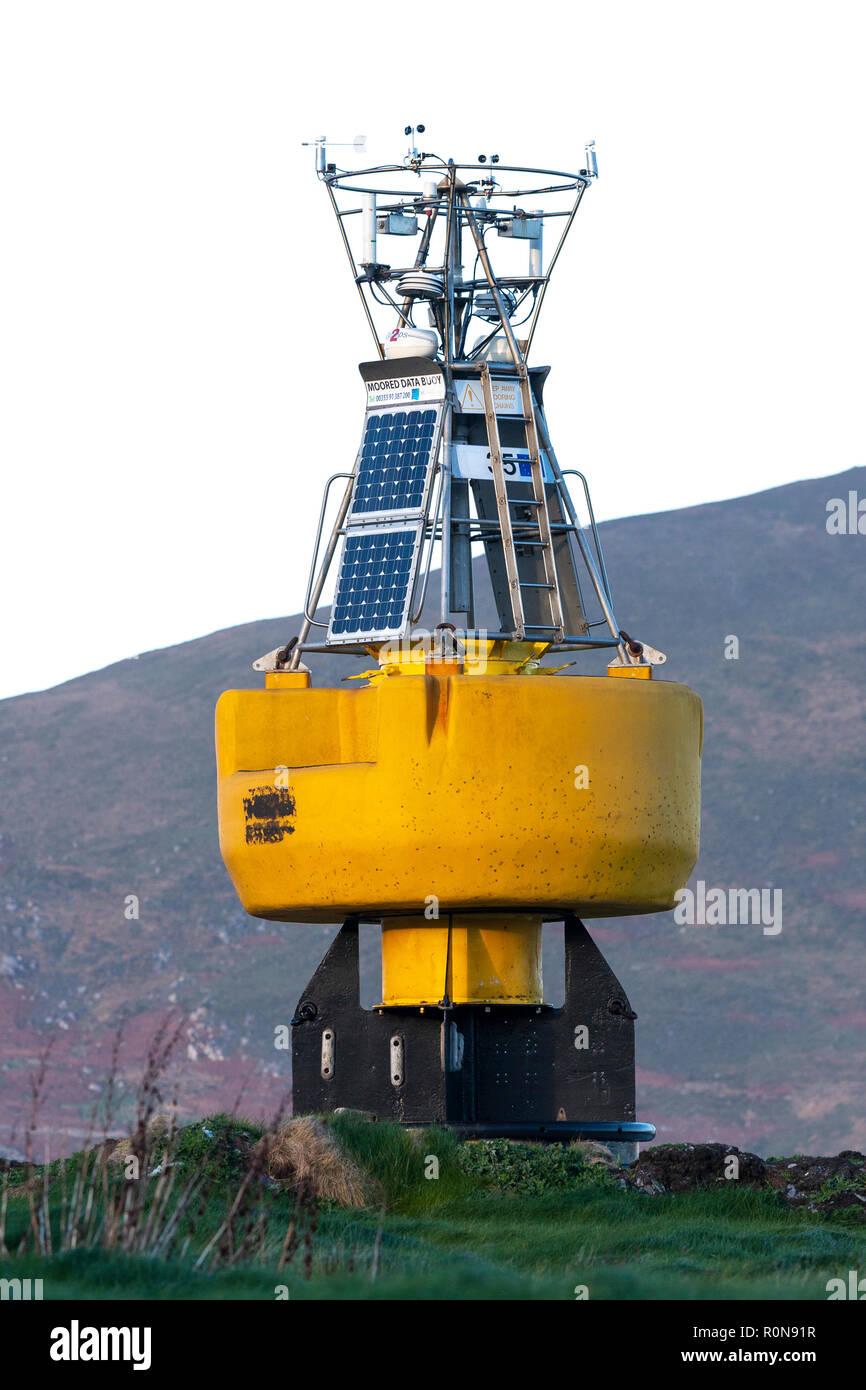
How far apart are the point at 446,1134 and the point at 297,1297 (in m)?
7.85

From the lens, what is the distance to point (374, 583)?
21078mm

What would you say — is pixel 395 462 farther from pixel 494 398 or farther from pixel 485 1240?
pixel 485 1240

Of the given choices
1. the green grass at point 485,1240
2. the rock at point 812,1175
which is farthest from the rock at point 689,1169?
the green grass at point 485,1240

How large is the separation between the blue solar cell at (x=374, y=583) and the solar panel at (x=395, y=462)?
0.98 feet

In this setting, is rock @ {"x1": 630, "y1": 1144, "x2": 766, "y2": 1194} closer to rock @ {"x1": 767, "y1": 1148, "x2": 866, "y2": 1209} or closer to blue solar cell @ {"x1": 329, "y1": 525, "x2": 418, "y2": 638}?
rock @ {"x1": 767, "y1": 1148, "x2": 866, "y2": 1209}

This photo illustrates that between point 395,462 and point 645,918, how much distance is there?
80511mm

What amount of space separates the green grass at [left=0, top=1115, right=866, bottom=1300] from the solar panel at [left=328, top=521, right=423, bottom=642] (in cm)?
465

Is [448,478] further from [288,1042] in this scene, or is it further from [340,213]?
[288,1042]

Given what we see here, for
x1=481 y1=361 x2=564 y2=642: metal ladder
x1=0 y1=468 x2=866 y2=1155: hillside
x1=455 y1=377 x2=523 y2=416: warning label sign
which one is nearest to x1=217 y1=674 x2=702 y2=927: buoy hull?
x1=481 y1=361 x2=564 y2=642: metal ladder

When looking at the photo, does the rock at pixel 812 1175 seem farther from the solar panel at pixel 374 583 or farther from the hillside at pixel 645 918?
the hillside at pixel 645 918

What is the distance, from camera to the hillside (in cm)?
8956

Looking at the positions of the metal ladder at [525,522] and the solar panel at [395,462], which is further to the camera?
the solar panel at [395,462]

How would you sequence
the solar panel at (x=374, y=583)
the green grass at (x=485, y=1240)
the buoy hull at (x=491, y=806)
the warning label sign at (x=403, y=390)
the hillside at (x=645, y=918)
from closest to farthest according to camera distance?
the green grass at (x=485, y=1240) < the buoy hull at (x=491, y=806) < the solar panel at (x=374, y=583) < the warning label sign at (x=403, y=390) < the hillside at (x=645, y=918)

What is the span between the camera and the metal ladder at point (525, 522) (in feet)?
68.4
